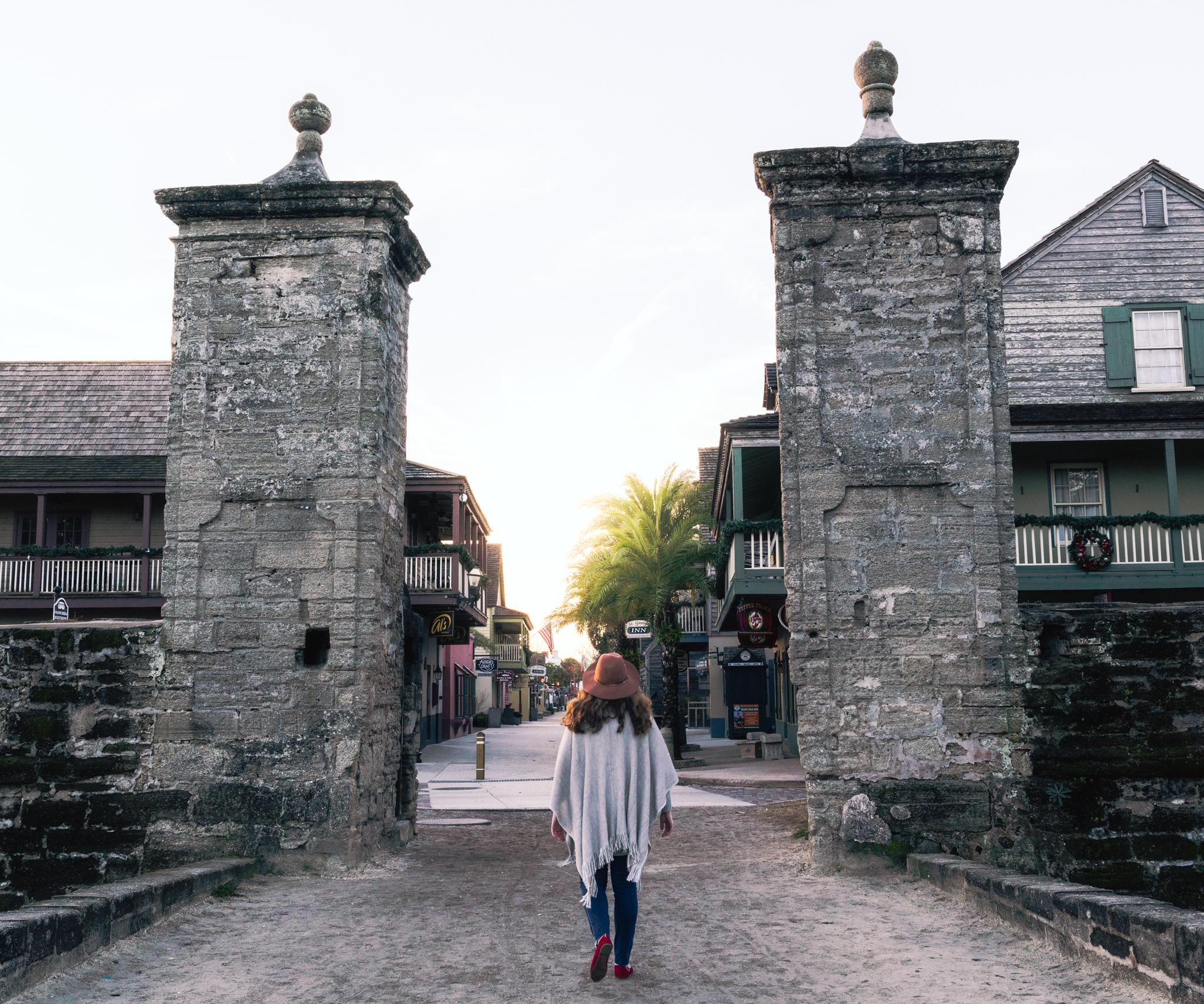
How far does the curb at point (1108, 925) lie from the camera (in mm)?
4160

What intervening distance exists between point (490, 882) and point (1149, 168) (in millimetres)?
18774

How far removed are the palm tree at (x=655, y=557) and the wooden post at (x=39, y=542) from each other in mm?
11983

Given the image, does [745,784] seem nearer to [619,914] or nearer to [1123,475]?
[1123,475]

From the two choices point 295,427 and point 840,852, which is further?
point 295,427

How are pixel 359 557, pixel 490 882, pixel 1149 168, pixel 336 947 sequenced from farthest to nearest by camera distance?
1. pixel 1149 168
2. pixel 359 557
3. pixel 490 882
4. pixel 336 947

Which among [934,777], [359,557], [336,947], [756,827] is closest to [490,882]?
[336,947]

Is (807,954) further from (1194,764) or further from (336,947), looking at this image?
(1194,764)

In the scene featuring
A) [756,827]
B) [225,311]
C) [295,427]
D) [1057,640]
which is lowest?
[756,827]

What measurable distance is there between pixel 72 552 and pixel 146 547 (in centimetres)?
142

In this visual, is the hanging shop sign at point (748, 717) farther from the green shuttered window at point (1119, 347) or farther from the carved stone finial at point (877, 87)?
the carved stone finial at point (877, 87)

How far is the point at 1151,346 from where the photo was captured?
63.9ft

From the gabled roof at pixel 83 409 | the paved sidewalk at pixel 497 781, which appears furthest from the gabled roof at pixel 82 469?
the paved sidewalk at pixel 497 781

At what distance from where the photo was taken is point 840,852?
7.59 metres

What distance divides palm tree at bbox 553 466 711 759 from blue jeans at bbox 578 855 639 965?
19648mm
